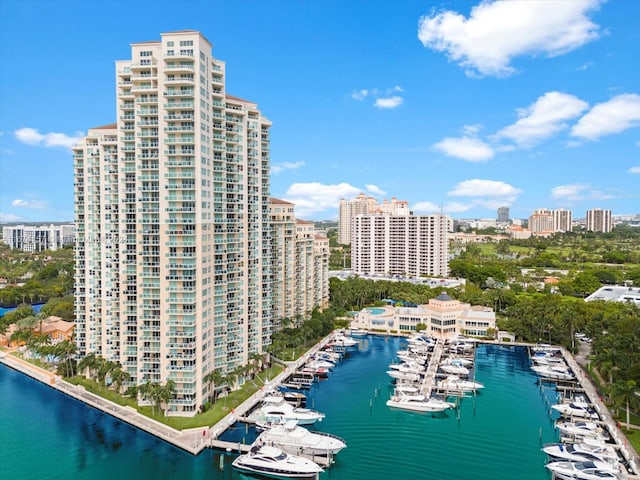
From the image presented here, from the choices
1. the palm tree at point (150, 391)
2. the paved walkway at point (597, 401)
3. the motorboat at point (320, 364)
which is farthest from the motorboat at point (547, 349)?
the palm tree at point (150, 391)

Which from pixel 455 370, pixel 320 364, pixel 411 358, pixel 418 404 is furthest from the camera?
pixel 411 358

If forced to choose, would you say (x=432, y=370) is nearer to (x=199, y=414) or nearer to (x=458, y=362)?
(x=458, y=362)

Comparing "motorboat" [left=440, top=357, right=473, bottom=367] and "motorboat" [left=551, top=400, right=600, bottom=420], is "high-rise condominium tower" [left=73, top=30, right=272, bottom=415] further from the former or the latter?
"motorboat" [left=551, top=400, right=600, bottom=420]

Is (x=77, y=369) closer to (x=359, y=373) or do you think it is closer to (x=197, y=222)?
(x=197, y=222)

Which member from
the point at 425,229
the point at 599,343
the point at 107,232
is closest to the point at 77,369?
the point at 107,232

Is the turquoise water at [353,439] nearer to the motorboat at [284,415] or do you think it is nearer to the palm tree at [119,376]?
the motorboat at [284,415]

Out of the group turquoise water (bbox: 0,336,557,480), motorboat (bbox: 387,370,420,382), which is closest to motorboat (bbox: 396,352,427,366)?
motorboat (bbox: 387,370,420,382)

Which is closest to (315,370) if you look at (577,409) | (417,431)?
(417,431)

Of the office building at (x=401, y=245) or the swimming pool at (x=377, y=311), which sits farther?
the office building at (x=401, y=245)
